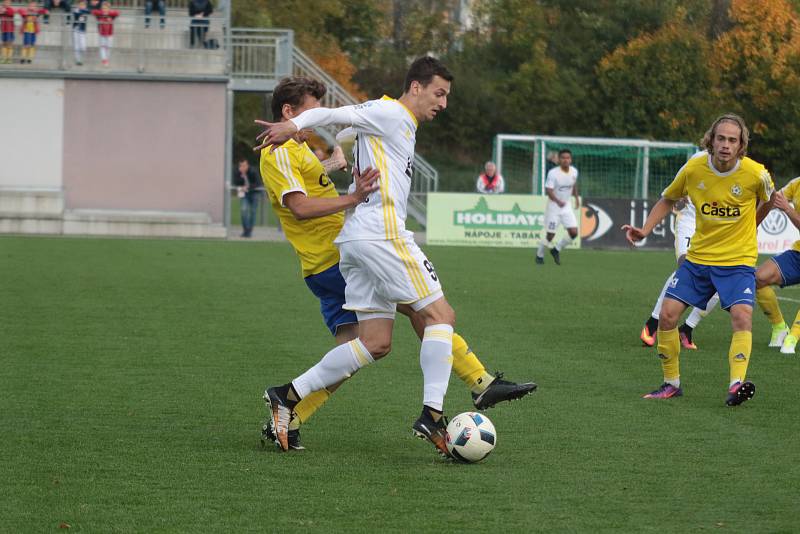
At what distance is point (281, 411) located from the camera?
657cm

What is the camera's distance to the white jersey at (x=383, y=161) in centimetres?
629

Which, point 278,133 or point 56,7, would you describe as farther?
point 56,7

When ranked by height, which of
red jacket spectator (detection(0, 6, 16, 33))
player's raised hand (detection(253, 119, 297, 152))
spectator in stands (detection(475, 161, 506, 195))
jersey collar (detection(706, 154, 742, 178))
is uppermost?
red jacket spectator (detection(0, 6, 16, 33))

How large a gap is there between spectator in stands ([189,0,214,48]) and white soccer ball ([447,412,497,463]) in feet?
85.7

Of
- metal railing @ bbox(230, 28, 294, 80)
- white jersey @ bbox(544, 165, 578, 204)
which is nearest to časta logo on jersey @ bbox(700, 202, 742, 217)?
white jersey @ bbox(544, 165, 578, 204)

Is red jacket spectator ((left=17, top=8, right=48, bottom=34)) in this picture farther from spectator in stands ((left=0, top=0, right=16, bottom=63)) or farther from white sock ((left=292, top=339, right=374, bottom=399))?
white sock ((left=292, top=339, right=374, bottom=399))

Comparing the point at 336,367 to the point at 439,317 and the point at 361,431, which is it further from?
the point at 361,431

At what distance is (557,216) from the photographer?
2417cm

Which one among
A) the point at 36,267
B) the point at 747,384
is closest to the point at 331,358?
the point at 747,384

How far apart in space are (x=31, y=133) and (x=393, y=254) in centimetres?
2575

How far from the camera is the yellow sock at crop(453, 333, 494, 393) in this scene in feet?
21.7

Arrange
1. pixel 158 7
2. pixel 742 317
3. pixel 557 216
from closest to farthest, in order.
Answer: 1. pixel 742 317
2. pixel 557 216
3. pixel 158 7

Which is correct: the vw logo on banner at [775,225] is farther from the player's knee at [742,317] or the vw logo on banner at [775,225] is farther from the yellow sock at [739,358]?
the yellow sock at [739,358]

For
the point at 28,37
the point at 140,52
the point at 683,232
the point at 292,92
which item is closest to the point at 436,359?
the point at 292,92
